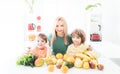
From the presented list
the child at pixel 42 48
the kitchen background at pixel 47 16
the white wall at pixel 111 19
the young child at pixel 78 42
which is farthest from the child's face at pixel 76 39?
the white wall at pixel 111 19

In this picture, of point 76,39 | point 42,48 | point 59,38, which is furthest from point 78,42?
point 42,48

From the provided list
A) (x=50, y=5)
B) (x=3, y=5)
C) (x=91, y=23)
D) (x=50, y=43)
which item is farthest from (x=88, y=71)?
(x=3, y=5)

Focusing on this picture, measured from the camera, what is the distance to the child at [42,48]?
61.3 inches

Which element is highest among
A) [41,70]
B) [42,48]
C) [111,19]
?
[111,19]

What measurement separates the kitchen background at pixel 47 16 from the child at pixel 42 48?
0.89ft

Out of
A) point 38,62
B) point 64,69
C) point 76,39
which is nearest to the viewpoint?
point 64,69

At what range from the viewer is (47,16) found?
1847mm

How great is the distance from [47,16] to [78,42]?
425 millimetres

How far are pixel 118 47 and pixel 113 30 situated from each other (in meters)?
0.14

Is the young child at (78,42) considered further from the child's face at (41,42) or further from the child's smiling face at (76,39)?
the child's face at (41,42)

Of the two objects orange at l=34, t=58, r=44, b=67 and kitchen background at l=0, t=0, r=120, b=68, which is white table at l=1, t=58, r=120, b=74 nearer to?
orange at l=34, t=58, r=44, b=67

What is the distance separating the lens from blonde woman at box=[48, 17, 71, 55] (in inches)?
61.3

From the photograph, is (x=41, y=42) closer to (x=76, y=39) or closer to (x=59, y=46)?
(x=59, y=46)

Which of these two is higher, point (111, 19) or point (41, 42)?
point (111, 19)
